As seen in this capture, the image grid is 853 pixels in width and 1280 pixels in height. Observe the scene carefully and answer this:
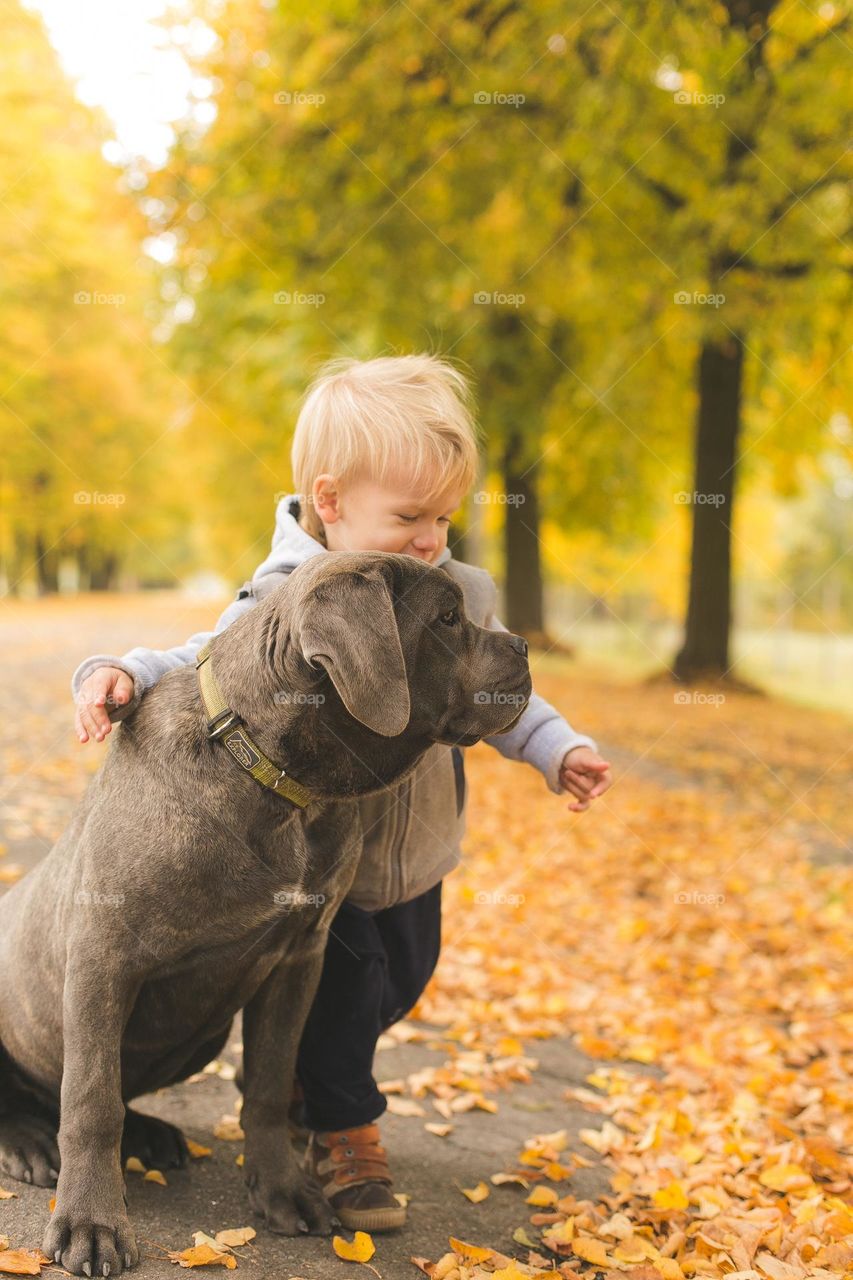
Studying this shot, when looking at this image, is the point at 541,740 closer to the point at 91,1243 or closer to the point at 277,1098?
the point at 277,1098

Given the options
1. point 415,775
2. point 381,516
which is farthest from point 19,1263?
point 381,516

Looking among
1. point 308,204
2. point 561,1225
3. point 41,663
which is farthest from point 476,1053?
point 41,663

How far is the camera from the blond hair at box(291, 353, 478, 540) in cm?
345

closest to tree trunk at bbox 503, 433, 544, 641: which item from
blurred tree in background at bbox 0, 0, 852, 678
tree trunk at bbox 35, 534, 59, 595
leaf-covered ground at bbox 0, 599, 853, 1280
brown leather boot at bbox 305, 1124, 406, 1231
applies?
blurred tree in background at bbox 0, 0, 852, 678

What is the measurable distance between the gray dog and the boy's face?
40 cm

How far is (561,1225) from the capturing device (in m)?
3.58

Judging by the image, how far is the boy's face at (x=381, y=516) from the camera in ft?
11.4

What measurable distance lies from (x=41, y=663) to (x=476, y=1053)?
16174 mm

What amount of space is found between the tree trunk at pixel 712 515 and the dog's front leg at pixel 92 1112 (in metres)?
13.5

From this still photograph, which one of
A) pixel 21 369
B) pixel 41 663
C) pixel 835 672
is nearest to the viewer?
pixel 41 663

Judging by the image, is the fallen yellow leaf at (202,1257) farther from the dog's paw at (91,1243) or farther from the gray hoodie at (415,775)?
the gray hoodie at (415,775)

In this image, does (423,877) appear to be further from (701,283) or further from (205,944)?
(701,283)

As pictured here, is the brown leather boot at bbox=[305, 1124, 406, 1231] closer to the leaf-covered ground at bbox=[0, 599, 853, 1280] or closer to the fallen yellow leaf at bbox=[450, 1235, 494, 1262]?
the leaf-covered ground at bbox=[0, 599, 853, 1280]

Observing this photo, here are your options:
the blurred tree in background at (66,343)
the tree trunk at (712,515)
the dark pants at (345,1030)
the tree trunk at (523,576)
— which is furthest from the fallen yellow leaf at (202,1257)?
the tree trunk at (523,576)
